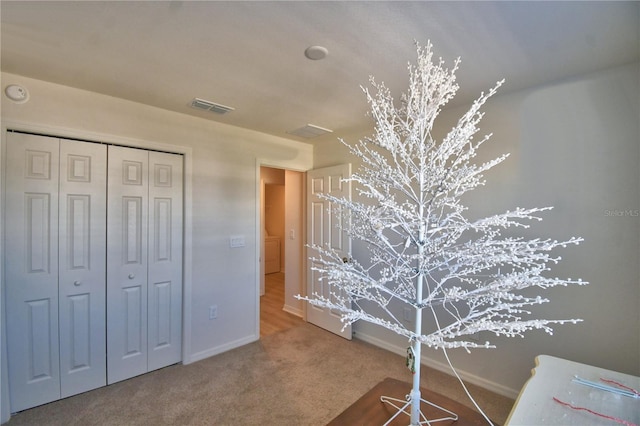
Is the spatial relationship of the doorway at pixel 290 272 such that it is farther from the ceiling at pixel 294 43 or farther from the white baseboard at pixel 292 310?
the ceiling at pixel 294 43

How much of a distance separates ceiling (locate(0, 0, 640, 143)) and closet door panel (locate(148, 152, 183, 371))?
2.32ft

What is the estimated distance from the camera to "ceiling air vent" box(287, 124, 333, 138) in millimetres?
3134

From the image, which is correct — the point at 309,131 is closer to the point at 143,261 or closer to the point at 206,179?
the point at 206,179

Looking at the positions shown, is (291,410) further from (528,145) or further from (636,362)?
(528,145)

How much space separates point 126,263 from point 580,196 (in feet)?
11.5

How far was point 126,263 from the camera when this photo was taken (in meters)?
2.51

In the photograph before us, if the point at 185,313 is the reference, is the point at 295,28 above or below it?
above

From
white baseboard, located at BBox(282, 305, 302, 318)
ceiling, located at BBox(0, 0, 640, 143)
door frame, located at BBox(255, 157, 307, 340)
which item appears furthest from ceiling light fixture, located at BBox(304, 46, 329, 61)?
white baseboard, located at BBox(282, 305, 302, 318)

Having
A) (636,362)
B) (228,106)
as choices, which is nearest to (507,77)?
(636,362)

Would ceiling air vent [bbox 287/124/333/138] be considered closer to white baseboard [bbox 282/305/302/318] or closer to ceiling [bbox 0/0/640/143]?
ceiling [bbox 0/0/640/143]

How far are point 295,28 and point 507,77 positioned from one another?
1508 mm

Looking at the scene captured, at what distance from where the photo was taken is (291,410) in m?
2.14

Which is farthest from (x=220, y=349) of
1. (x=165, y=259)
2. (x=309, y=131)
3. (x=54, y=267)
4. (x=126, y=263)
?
(x=309, y=131)

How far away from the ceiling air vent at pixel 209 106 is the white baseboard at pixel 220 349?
2.32 m
